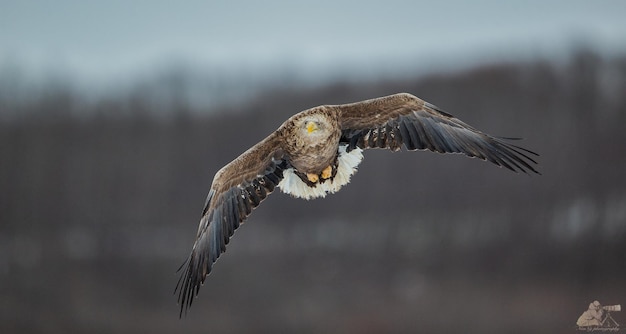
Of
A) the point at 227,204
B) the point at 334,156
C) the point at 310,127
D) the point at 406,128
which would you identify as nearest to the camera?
the point at 310,127

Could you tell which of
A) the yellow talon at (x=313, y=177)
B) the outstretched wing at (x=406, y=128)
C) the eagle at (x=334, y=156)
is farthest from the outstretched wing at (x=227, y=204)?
the outstretched wing at (x=406, y=128)

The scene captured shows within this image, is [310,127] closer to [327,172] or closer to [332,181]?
[327,172]

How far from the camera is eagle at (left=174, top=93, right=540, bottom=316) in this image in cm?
445

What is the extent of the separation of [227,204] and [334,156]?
2.29 ft

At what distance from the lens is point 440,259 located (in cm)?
1052

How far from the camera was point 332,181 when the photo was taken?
4.60 metres

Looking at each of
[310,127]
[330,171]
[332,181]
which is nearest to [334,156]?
[330,171]

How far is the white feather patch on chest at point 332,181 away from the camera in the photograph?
181 inches

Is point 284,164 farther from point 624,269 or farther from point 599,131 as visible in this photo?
point 599,131

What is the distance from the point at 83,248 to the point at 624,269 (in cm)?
720

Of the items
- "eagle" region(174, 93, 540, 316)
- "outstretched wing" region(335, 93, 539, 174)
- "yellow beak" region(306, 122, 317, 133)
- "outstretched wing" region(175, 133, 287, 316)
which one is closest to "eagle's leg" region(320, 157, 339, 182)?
"eagle" region(174, 93, 540, 316)

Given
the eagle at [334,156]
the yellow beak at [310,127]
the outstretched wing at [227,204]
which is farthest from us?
the outstretched wing at [227,204]

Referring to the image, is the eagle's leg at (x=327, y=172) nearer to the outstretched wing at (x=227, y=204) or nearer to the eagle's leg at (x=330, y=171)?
the eagle's leg at (x=330, y=171)

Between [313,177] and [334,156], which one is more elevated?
[334,156]
